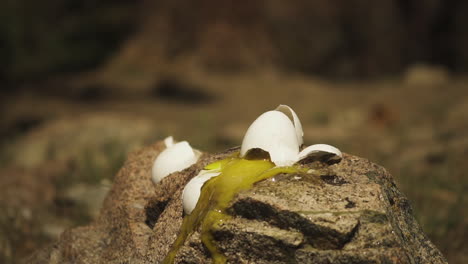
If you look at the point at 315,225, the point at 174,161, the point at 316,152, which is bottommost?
the point at 315,225

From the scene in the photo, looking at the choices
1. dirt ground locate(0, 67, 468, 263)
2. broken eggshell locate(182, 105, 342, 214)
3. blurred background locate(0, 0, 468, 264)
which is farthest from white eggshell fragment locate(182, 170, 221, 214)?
blurred background locate(0, 0, 468, 264)

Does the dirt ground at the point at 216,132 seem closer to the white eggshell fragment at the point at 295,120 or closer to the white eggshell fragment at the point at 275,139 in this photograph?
the white eggshell fragment at the point at 295,120

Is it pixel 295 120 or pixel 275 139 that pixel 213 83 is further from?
pixel 275 139

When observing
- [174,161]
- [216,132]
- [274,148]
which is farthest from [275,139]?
[216,132]

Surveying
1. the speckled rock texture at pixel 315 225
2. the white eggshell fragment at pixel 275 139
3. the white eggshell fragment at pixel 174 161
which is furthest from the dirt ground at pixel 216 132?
the white eggshell fragment at pixel 275 139

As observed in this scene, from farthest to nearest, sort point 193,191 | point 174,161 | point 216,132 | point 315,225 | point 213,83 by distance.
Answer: point 213,83, point 216,132, point 174,161, point 193,191, point 315,225
